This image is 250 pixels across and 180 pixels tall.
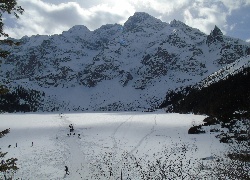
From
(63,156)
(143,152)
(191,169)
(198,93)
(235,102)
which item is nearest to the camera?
(191,169)

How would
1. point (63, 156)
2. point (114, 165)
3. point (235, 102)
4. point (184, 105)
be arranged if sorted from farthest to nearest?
point (184, 105) < point (235, 102) < point (63, 156) < point (114, 165)

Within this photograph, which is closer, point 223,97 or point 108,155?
point 108,155

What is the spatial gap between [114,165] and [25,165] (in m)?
9.12

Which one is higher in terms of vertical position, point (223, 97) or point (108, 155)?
point (223, 97)

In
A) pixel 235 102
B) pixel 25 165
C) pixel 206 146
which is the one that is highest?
pixel 235 102

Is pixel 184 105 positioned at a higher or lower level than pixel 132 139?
higher

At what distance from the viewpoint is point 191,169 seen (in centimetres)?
2403

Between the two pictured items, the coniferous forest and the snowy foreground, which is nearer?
the snowy foreground

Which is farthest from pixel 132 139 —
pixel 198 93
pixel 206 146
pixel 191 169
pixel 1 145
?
pixel 198 93

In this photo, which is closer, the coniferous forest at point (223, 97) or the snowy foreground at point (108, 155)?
the snowy foreground at point (108, 155)

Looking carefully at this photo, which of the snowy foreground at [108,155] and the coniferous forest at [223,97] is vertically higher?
the coniferous forest at [223,97]

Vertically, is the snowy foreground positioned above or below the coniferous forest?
below

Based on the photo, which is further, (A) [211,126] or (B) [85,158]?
(A) [211,126]

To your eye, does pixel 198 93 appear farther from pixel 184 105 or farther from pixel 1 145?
pixel 1 145
